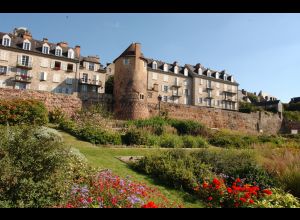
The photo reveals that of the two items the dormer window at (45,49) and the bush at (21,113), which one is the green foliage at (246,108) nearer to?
the dormer window at (45,49)

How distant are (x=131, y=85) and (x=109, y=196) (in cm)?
2644

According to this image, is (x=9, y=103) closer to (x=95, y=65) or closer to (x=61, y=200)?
(x=61, y=200)

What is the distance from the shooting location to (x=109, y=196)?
6031 mm

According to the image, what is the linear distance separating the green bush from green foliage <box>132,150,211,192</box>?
3175mm

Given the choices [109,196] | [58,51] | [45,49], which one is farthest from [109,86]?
[109,196]

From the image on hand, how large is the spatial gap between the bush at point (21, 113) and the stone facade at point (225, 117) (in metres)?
15.2

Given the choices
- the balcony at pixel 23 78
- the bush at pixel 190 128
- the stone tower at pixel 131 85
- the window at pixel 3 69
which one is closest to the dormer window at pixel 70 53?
the balcony at pixel 23 78

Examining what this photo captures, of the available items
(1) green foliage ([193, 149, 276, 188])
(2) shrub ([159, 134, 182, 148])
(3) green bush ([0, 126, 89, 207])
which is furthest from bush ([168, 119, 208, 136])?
(3) green bush ([0, 126, 89, 207])

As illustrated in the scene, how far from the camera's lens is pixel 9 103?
68.0ft

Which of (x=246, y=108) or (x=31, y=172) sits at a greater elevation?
(x=246, y=108)

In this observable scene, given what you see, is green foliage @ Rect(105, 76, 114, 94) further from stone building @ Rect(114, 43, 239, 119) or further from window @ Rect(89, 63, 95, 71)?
stone building @ Rect(114, 43, 239, 119)

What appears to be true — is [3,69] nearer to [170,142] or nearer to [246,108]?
[170,142]

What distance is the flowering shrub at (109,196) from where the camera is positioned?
5480mm

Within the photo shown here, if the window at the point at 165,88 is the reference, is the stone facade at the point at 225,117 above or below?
below
